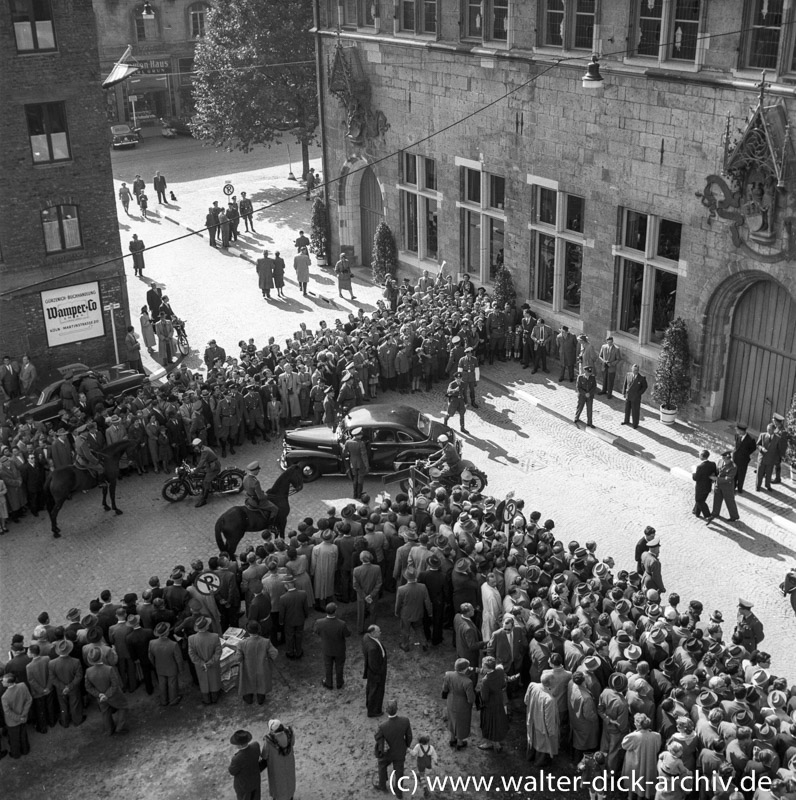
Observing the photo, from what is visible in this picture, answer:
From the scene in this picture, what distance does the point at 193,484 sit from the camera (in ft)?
72.7

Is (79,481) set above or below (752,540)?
above

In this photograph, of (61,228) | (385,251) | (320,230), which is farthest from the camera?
(320,230)

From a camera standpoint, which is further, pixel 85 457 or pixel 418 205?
pixel 418 205

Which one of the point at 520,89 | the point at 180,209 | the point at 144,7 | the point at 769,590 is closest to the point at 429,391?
the point at 520,89

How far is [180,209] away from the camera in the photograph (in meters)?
45.7

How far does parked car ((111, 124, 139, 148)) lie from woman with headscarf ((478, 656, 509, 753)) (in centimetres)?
4915

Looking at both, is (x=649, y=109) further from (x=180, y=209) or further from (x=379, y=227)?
(x=180, y=209)

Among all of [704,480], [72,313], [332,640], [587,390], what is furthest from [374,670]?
[72,313]

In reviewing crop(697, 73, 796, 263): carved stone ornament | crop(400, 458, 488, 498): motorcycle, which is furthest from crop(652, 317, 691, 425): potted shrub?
crop(400, 458, 488, 498): motorcycle

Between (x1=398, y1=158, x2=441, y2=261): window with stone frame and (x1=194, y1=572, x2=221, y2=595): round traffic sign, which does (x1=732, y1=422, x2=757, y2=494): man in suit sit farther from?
(x1=398, y1=158, x2=441, y2=261): window with stone frame

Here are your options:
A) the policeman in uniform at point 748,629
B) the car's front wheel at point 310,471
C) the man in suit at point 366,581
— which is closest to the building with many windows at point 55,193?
the car's front wheel at point 310,471

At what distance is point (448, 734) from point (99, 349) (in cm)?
1817

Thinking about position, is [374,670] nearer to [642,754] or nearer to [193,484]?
[642,754]

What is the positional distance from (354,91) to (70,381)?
542 inches
